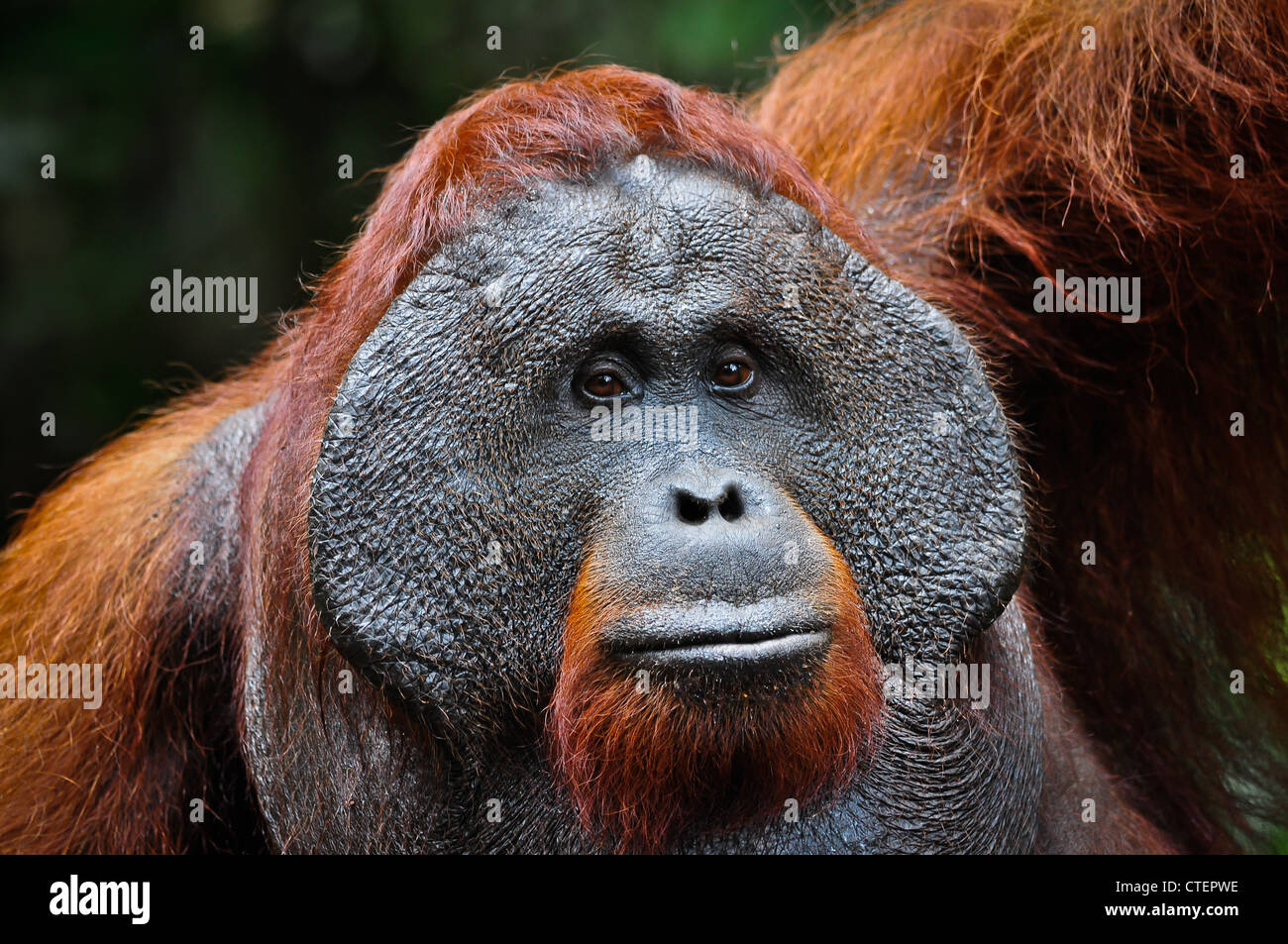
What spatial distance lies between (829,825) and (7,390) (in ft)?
13.5

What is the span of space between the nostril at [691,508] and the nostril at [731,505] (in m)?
0.02

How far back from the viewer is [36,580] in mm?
2828

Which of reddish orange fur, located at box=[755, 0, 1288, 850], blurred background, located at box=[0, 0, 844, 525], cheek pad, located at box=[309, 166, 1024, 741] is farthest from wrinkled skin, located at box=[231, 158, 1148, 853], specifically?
blurred background, located at box=[0, 0, 844, 525]

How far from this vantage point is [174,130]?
5.20 metres

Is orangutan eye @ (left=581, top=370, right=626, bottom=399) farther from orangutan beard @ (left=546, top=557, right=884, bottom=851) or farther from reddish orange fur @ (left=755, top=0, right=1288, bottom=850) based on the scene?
reddish orange fur @ (left=755, top=0, right=1288, bottom=850)

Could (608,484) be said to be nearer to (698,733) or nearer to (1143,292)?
(698,733)

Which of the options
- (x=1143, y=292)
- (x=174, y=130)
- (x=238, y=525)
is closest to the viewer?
(x=238, y=525)

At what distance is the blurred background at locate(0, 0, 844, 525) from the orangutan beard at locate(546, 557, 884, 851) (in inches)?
133

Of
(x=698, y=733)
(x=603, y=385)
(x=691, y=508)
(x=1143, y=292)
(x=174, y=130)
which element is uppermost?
(x=174, y=130)

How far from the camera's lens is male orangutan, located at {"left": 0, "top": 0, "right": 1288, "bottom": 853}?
188cm

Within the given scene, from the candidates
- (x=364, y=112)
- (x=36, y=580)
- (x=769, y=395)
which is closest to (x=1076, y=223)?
(x=769, y=395)

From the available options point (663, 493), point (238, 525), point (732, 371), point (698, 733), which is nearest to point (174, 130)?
point (238, 525)

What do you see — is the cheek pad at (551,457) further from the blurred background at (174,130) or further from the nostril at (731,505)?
the blurred background at (174,130)

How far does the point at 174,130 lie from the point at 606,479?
392 cm
